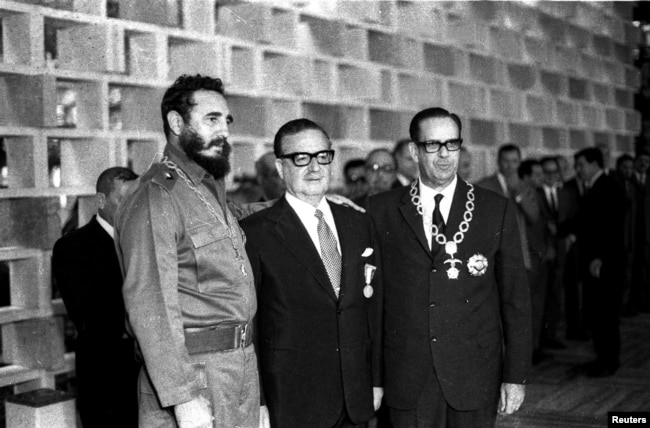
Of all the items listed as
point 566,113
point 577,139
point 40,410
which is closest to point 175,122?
point 40,410

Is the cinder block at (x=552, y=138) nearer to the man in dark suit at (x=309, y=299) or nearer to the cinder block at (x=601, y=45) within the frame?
the cinder block at (x=601, y=45)

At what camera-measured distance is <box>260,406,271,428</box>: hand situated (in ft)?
8.98

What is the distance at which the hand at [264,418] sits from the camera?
2737mm

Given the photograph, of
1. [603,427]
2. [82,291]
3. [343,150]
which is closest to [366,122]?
[343,150]

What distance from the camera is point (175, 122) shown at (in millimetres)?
2541

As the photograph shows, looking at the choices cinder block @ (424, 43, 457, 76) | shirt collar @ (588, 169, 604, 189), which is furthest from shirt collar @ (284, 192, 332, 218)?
cinder block @ (424, 43, 457, 76)

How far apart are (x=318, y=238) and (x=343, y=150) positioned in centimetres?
357

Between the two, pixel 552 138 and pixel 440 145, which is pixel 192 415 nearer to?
pixel 440 145

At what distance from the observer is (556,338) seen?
7.21 m

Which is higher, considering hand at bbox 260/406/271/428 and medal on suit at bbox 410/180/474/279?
medal on suit at bbox 410/180/474/279

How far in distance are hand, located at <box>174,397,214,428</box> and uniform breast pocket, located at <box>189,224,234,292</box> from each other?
12.1 inches

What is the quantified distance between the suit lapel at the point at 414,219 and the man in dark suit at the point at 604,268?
3135 mm

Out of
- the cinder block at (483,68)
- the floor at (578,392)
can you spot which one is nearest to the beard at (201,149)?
the floor at (578,392)

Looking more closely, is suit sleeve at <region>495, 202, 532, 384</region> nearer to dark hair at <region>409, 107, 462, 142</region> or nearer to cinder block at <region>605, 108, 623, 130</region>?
dark hair at <region>409, 107, 462, 142</region>
